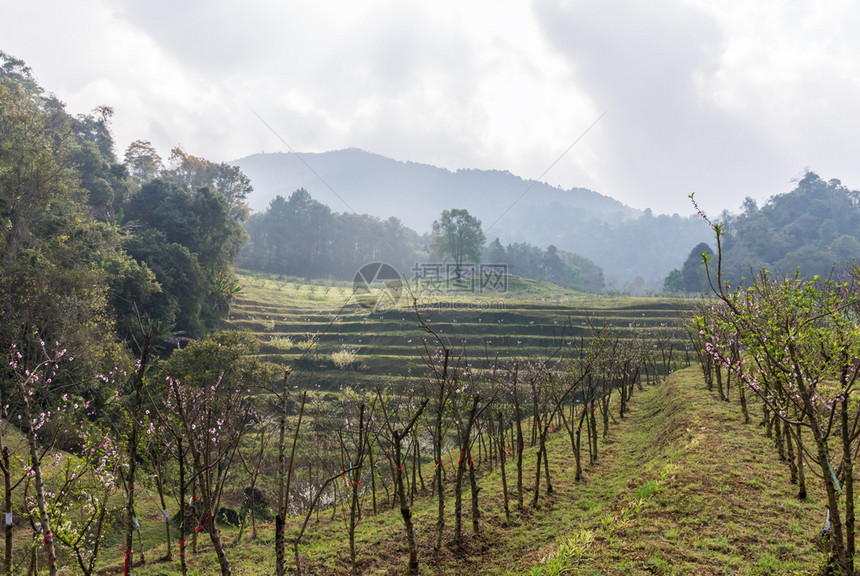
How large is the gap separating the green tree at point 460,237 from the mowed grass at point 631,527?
240 ft

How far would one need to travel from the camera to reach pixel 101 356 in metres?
22.8

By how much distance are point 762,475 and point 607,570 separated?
6.52m

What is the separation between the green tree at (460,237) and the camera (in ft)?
290

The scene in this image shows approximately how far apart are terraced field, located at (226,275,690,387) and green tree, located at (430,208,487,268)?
97.4 ft

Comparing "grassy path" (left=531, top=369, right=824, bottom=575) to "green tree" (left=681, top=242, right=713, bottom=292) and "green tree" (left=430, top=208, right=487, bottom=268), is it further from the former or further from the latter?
"green tree" (left=681, top=242, right=713, bottom=292)

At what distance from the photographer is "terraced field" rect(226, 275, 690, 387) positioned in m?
38.4

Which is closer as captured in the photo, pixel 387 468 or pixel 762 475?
pixel 762 475

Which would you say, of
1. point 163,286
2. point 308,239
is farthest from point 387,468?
point 308,239

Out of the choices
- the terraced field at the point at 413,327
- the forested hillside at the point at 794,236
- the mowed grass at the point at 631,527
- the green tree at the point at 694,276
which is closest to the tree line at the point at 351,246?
the green tree at the point at 694,276

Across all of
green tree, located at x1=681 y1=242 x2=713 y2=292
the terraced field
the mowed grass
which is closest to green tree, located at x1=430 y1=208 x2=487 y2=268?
the terraced field

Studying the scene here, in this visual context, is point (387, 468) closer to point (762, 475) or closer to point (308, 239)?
point (762, 475)
